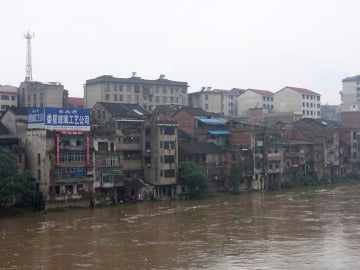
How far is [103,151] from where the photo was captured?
5025 centimetres

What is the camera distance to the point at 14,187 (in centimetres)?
4234

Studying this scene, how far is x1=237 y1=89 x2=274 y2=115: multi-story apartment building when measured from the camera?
320 feet

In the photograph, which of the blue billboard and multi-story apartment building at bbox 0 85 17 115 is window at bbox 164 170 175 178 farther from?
multi-story apartment building at bbox 0 85 17 115

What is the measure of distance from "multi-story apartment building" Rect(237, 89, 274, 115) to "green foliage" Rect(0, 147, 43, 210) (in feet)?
190

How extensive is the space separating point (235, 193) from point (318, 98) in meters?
49.1

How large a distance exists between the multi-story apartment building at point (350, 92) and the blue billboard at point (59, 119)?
7627 centimetres

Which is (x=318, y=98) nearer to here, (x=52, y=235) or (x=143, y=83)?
(x=143, y=83)

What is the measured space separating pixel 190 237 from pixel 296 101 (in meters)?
67.7

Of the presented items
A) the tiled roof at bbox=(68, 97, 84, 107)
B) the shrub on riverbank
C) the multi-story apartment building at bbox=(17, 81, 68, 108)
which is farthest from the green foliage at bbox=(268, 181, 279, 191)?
the tiled roof at bbox=(68, 97, 84, 107)

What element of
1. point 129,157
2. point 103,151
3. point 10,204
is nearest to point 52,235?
point 10,204

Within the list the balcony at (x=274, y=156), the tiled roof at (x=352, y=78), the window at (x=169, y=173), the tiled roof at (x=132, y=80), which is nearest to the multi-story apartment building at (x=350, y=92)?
the tiled roof at (x=352, y=78)

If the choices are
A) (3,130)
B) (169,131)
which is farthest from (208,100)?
(3,130)

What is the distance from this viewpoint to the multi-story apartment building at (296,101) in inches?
3826

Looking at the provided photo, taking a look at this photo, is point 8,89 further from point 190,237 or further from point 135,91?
point 190,237
